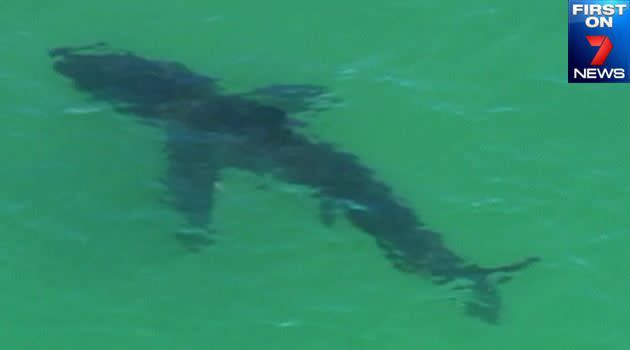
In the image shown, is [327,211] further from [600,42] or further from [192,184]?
[600,42]

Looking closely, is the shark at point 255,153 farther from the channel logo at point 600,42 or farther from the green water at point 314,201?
the channel logo at point 600,42

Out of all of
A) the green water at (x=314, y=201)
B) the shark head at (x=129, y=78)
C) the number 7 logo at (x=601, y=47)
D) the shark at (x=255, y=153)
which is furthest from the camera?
the shark head at (x=129, y=78)

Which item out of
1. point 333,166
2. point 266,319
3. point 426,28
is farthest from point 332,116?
point 266,319

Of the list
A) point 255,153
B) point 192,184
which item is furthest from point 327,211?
point 192,184

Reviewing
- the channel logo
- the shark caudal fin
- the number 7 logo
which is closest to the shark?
the shark caudal fin

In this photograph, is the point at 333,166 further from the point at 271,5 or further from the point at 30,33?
the point at 30,33

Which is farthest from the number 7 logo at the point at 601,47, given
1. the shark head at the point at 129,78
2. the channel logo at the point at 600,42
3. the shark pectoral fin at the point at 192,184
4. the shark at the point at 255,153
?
the shark pectoral fin at the point at 192,184
